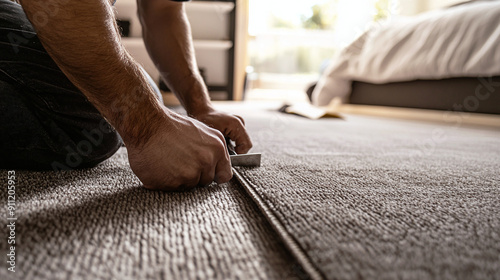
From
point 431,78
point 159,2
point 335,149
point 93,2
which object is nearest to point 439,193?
point 335,149

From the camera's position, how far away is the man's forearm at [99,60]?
37 centimetres

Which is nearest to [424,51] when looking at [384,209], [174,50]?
[174,50]

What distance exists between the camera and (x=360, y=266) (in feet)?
0.82

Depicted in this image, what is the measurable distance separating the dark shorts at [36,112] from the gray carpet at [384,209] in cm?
26

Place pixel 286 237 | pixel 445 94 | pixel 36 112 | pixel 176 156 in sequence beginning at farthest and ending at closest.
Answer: pixel 445 94
pixel 36 112
pixel 176 156
pixel 286 237

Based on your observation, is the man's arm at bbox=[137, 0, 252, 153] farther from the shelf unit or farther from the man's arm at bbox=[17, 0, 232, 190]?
the shelf unit

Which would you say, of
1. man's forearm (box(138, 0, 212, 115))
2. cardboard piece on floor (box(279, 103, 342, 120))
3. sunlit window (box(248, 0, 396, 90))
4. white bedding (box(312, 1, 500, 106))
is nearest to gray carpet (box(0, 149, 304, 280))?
man's forearm (box(138, 0, 212, 115))

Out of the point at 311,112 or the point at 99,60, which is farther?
the point at 311,112

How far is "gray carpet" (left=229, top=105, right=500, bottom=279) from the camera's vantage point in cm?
26

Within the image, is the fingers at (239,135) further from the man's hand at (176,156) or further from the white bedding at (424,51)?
the white bedding at (424,51)

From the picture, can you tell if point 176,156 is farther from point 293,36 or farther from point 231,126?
point 293,36

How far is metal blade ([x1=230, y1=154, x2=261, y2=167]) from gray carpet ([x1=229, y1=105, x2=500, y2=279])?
2 cm

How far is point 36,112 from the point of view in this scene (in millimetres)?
518

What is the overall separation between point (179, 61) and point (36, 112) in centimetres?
28
